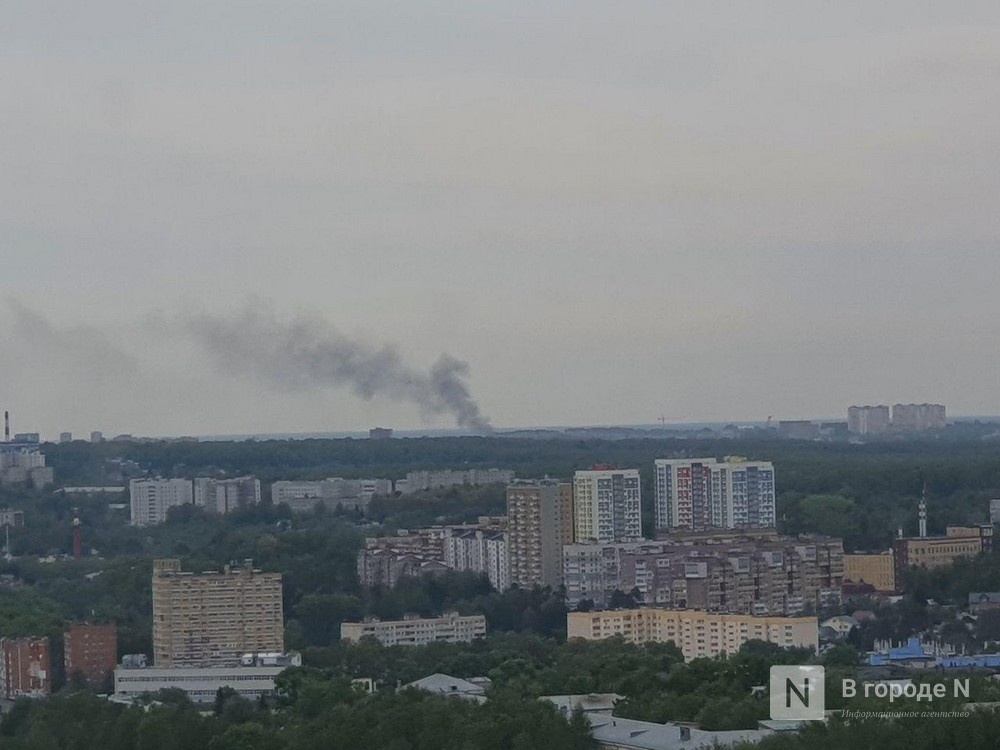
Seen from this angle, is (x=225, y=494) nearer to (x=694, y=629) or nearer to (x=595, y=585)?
(x=595, y=585)

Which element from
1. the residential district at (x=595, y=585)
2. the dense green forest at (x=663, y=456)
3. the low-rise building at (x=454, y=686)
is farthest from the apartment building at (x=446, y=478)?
the low-rise building at (x=454, y=686)

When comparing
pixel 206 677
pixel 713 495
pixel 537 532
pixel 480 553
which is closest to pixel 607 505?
pixel 480 553

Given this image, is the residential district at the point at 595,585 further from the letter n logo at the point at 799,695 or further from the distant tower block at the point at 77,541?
the letter n logo at the point at 799,695

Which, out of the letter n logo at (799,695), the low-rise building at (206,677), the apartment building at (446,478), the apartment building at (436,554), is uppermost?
the apartment building at (446,478)

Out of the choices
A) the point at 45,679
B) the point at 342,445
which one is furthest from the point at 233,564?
the point at 342,445

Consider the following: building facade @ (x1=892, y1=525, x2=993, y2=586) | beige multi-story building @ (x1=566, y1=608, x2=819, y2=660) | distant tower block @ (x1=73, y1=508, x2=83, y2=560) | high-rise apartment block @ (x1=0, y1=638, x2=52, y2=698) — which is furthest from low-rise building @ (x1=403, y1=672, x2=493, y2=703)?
distant tower block @ (x1=73, y1=508, x2=83, y2=560)

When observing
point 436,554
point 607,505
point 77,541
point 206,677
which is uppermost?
point 607,505
